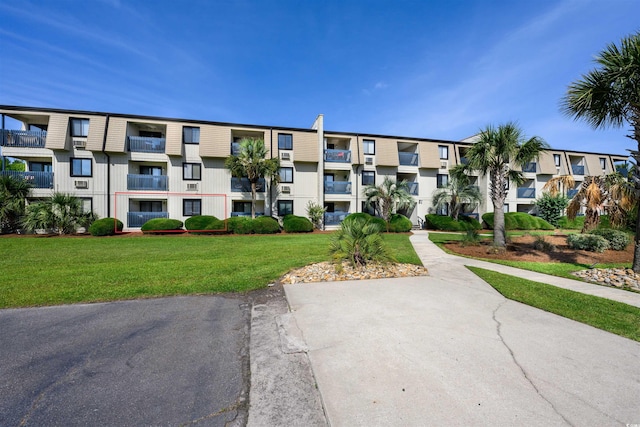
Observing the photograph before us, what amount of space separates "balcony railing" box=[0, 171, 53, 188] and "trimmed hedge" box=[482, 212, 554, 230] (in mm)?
35957

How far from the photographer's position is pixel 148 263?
344 inches

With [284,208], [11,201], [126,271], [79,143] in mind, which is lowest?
[126,271]

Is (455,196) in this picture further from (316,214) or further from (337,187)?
(316,214)

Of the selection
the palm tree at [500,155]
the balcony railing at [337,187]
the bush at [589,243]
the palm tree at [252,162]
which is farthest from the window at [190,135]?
the bush at [589,243]

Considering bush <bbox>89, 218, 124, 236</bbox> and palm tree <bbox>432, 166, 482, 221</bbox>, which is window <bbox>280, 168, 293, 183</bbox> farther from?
palm tree <bbox>432, 166, 482, 221</bbox>

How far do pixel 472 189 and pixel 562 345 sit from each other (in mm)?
22186

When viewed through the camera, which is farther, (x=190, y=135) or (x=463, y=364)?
(x=190, y=135)

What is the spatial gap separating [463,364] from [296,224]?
57.2 feet

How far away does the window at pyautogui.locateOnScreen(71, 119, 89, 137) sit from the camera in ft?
61.3

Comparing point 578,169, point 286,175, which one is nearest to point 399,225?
point 286,175

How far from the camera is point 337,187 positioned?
77.1ft

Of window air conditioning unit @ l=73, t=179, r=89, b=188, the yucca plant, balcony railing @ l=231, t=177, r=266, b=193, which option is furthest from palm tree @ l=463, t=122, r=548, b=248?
window air conditioning unit @ l=73, t=179, r=89, b=188

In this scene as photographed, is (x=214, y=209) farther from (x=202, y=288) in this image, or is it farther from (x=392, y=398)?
(x=392, y=398)

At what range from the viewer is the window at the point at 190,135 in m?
20.6
